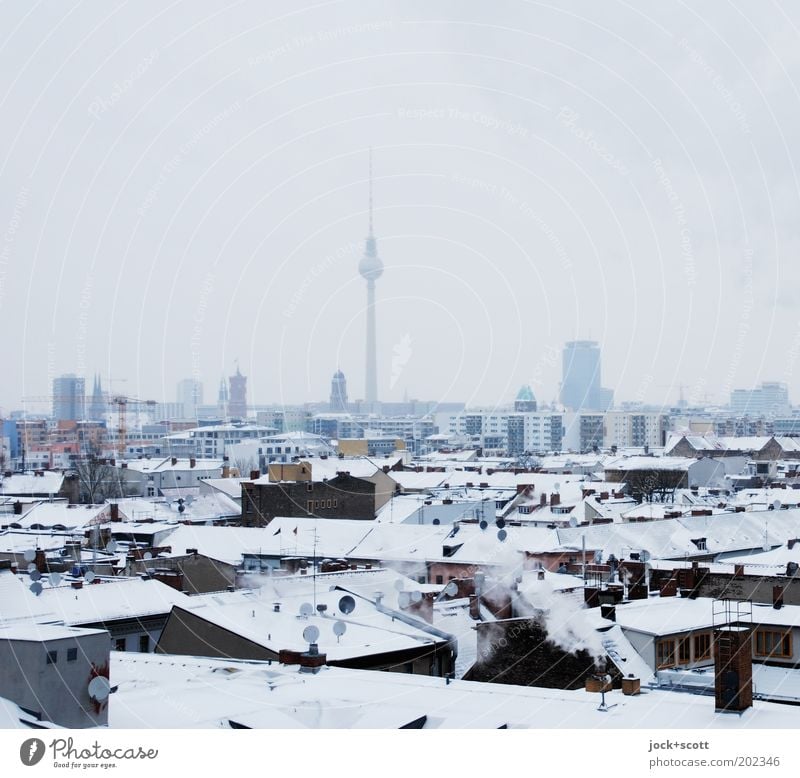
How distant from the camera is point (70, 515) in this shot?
2725cm

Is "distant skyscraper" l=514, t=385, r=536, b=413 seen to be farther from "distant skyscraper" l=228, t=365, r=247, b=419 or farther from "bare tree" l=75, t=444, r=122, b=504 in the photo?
"bare tree" l=75, t=444, r=122, b=504

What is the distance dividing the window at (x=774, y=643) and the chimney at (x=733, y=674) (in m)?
3.15

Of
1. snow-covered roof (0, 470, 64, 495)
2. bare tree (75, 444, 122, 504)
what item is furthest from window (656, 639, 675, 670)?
snow-covered roof (0, 470, 64, 495)

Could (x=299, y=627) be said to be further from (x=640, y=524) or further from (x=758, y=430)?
(x=758, y=430)

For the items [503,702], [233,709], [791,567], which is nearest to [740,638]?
[503,702]

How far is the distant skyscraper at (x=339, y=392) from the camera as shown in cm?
10652

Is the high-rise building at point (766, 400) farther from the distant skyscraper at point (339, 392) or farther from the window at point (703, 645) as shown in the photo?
the window at point (703, 645)

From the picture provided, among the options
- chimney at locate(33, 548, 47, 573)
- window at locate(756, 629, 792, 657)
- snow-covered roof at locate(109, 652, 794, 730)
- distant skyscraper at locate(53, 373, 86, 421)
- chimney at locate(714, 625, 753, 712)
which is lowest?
window at locate(756, 629, 792, 657)

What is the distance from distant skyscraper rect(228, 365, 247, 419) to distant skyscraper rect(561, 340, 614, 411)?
2957 centimetres

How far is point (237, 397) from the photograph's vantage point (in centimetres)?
11762

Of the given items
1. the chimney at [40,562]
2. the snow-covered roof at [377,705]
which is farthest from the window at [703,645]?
the chimney at [40,562]

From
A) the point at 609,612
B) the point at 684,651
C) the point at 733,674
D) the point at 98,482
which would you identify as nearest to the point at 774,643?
the point at 684,651

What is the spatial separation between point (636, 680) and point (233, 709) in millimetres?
2792

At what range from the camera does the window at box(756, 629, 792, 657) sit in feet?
37.8
